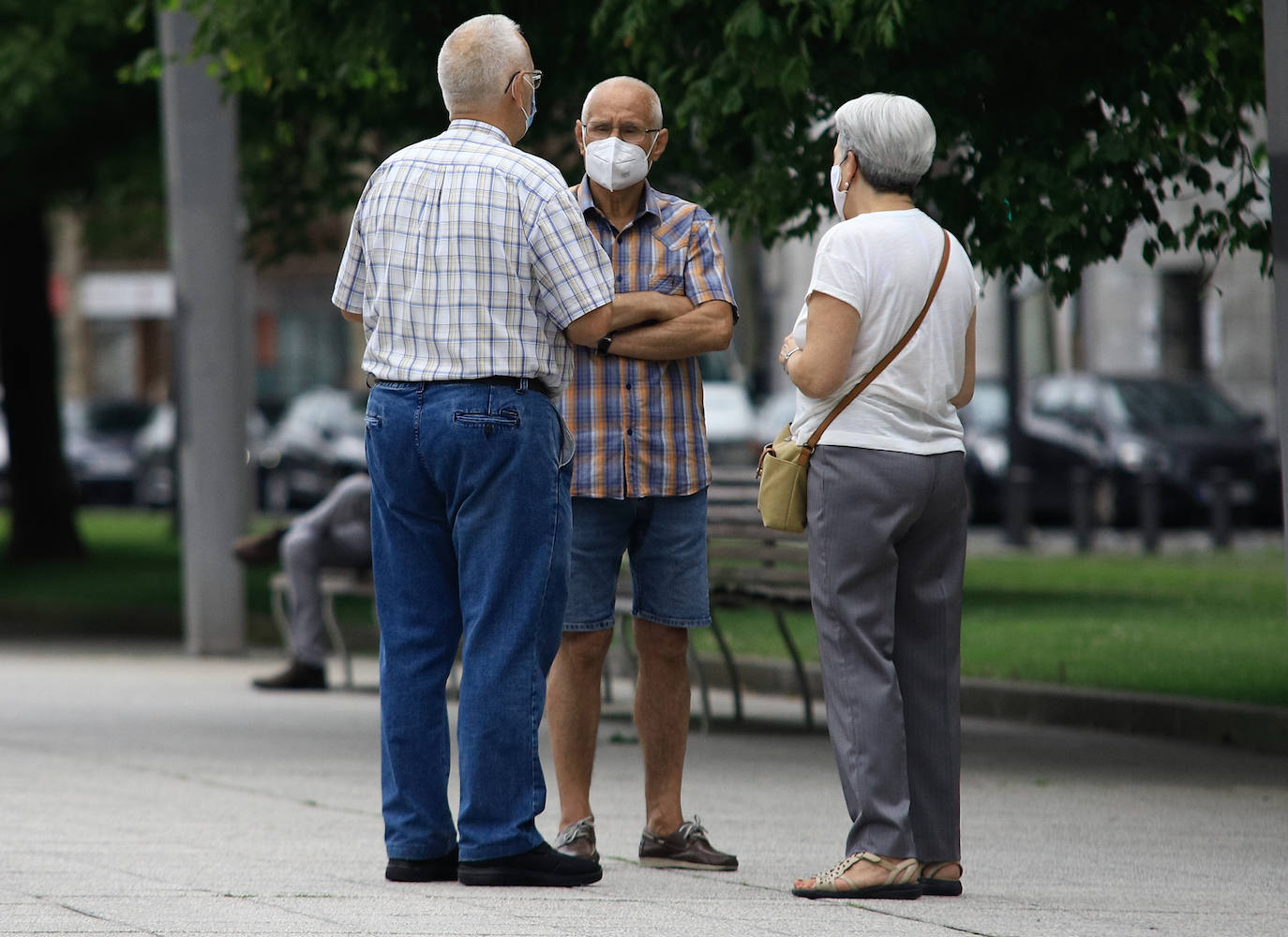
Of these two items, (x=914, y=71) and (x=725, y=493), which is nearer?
(x=914, y=71)

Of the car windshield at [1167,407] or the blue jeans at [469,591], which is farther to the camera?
the car windshield at [1167,407]

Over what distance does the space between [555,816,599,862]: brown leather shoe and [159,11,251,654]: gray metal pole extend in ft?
26.3

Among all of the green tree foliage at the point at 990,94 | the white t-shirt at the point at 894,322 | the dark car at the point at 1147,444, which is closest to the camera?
the white t-shirt at the point at 894,322

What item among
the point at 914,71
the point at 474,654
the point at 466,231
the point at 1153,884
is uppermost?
the point at 914,71

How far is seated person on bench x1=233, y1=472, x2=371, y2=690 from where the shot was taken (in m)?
11.5

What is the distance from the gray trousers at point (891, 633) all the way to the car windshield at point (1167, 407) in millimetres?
20040

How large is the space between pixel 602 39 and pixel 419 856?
438cm

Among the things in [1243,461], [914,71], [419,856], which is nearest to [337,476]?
[1243,461]

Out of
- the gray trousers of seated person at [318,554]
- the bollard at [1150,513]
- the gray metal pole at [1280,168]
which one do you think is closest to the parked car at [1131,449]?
the bollard at [1150,513]

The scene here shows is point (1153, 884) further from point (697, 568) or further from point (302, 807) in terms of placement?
point (302, 807)

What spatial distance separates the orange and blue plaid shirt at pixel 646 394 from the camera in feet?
19.2

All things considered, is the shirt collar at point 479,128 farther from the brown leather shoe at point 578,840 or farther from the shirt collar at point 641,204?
the brown leather shoe at point 578,840

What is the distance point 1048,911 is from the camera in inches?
212

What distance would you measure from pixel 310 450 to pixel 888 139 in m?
26.8
